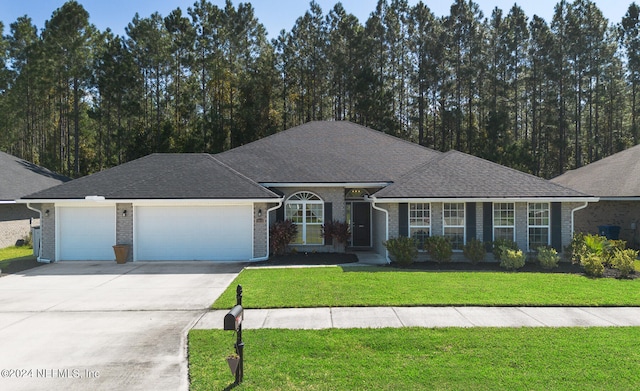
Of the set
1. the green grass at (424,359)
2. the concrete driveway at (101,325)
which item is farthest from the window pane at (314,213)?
the green grass at (424,359)

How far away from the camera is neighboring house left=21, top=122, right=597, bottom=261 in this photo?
1389cm

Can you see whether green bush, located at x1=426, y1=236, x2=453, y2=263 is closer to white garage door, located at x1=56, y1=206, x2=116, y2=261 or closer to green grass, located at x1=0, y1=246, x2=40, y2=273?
white garage door, located at x1=56, y1=206, x2=116, y2=261

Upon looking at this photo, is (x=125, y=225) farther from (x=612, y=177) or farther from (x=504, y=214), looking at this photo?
(x=612, y=177)

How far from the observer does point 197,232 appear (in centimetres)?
1442

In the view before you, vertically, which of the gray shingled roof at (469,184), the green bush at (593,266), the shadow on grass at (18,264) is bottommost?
the shadow on grass at (18,264)

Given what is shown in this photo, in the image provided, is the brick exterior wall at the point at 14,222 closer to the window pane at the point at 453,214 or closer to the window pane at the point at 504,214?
the window pane at the point at 453,214

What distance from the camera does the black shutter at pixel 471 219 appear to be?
45.5 feet

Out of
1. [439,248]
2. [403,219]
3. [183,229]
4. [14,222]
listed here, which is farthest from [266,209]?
[14,222]

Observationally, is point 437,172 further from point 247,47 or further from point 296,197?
point 247,47

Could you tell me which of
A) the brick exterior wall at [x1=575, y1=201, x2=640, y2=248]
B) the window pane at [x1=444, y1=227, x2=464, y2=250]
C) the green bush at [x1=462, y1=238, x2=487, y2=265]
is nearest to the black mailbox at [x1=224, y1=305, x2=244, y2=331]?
the green bush at [x1=462, y1=238, x2=487, y2=265]

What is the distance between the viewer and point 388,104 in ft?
114

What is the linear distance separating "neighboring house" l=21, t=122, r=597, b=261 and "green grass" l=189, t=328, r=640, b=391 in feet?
23.9

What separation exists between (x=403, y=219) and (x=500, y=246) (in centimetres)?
322

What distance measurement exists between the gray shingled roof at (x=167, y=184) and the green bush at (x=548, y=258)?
8.91 meters
